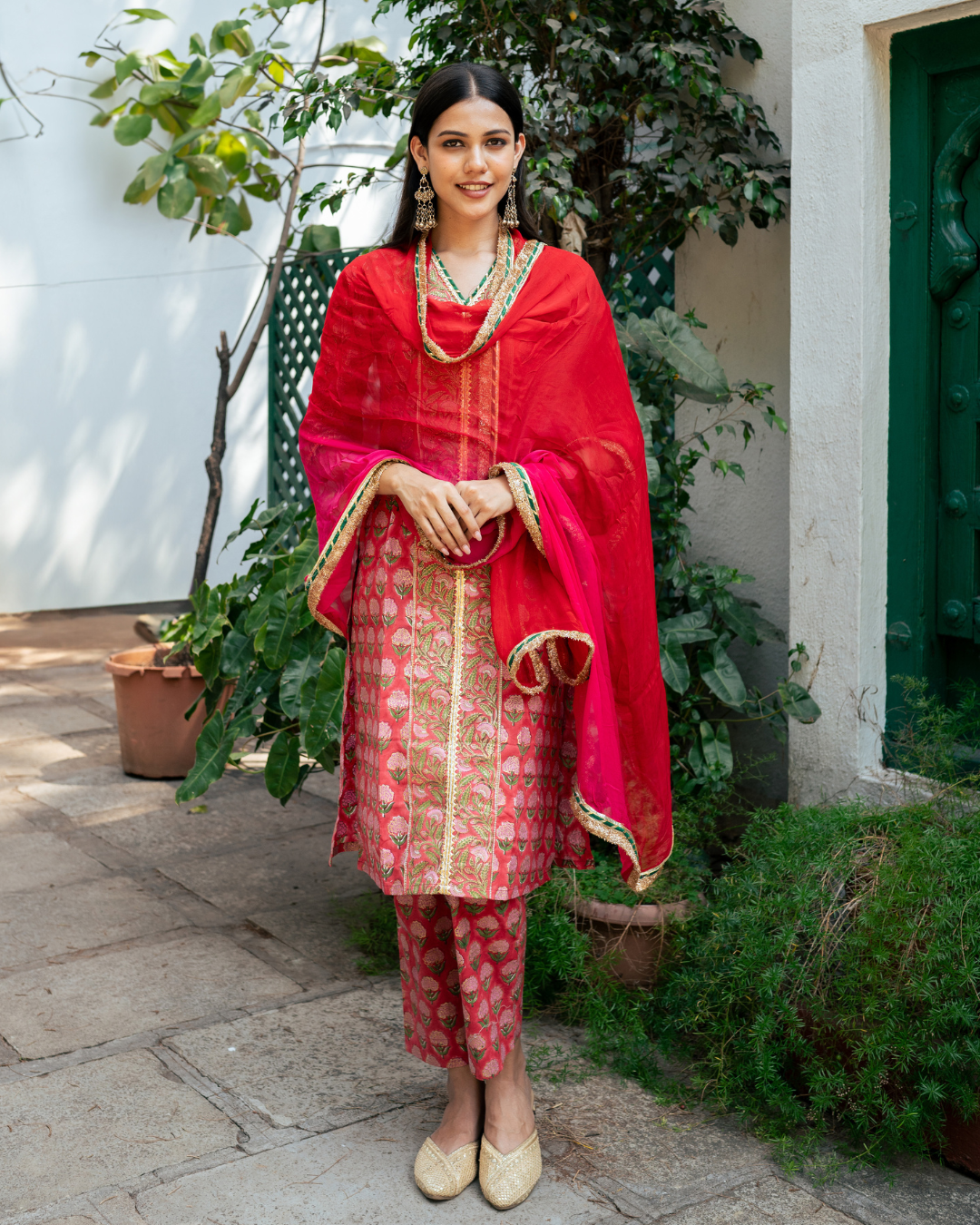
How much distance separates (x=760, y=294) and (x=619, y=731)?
66.2 inches

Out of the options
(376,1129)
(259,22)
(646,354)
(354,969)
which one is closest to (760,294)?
(646,354)

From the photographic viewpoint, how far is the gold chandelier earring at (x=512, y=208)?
6.53 feet

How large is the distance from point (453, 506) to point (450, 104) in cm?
61

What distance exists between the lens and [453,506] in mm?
1884

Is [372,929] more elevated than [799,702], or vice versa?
[799,702]

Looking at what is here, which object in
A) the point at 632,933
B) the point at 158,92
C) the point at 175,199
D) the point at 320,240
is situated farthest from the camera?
the point at 175,199

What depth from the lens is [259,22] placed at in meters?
7.20

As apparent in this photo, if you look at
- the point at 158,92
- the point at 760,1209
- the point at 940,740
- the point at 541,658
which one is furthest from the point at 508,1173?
the point at 158,92

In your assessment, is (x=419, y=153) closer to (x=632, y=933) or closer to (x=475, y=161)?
(x=475, y=161)

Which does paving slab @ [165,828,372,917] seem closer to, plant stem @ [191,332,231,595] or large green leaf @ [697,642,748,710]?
large green leaf @ [697,642,748,710]

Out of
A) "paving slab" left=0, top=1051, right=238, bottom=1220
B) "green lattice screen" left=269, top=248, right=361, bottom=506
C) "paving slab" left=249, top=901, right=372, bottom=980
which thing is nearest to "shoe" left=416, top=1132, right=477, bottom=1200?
"paving slab" left=0, top=1051, right=238, bottom=1220

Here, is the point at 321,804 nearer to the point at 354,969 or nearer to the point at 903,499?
the point at 354,969

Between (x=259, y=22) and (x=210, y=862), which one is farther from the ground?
(x=259, y=22)

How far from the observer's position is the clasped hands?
73.2 inches
